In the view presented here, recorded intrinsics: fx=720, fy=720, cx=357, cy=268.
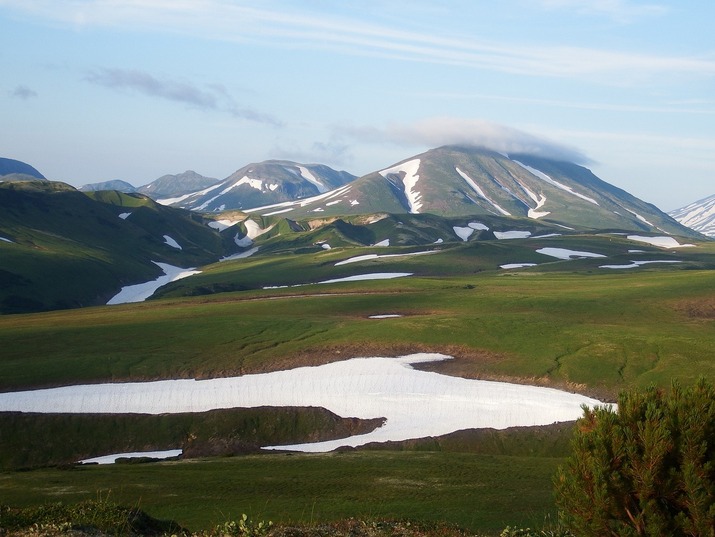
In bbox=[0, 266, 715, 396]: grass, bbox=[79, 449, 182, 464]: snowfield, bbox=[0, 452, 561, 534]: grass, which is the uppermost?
bbox=[0, 266, 715, 396]: grass

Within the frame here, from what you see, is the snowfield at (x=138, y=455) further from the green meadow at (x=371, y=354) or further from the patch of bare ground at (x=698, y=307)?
the patch of bare ground at (x=698, y=307)

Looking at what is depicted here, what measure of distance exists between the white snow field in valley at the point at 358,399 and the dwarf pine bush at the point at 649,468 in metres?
39.6

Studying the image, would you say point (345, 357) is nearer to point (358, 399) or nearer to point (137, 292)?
point (358, 399)

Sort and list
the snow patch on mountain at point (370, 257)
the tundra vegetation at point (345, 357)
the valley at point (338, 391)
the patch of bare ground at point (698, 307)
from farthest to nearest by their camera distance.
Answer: the snow patch on mountain at point (370, 257) < the patch of bare ground at point (698, 307) < the valley at point (338, 391) < the tundra vegetation at point (345, 357)

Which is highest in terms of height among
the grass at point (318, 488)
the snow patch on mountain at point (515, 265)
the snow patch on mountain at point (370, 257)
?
the snow patch on mountain at point (370, 257)

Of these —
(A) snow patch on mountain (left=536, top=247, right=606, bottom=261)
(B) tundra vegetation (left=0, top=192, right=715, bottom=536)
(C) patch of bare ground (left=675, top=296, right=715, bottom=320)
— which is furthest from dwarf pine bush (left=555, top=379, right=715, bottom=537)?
(A) snow patch on mountain (left=536, top=247, right=606, bottom=261)

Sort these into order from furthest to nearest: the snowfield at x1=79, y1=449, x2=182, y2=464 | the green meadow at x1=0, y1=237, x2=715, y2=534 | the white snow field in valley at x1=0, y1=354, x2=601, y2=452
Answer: the white snow field in valley at x1=0, y1=354, x2=601, y2=452 → the snowfield at x1=79, y1=449, x2=182, y2=464 → the green meadow at x1=0, y1=237, x2=715, y2=534

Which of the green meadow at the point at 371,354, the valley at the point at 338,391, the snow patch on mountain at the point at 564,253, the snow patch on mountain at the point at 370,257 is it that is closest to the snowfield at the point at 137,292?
the green meadow at the point at 371,354

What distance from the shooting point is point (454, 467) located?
40.7 m

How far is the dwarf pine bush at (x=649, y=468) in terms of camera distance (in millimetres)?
14680

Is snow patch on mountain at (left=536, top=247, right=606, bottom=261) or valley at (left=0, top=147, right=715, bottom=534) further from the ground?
snow patch on mountain at (left=536, top=247, right=606, bottom=261)

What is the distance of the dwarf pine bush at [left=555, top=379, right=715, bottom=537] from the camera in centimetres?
1468

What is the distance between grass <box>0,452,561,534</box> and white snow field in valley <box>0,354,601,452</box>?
1352 cm

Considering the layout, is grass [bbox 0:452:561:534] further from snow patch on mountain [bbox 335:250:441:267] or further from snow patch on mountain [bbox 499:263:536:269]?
snow patch on mountain [bbox 499:263:536:269]
